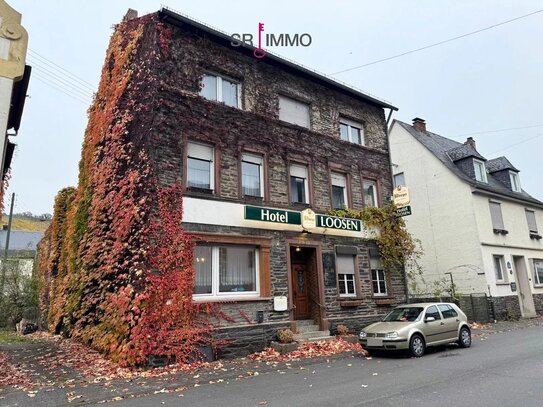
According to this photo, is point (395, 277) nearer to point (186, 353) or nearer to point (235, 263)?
point (235, 263)

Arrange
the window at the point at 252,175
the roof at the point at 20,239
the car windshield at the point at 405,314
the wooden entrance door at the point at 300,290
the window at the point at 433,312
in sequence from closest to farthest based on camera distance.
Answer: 1. the car windshield at the point at 405,314
2. the window at the point at 433,312
3. the window at the point at 252,175
4. the wooden entrance door at the point at 300,290
5. the roof at the point at 20,239

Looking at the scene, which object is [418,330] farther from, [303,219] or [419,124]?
[419,124]

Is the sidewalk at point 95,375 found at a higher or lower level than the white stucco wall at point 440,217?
lower

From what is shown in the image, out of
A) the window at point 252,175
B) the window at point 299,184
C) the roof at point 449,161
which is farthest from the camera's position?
the roof at point 449,161

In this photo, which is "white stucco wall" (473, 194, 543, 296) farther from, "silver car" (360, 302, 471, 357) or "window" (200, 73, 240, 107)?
"window" (200, 73, 240, 107)

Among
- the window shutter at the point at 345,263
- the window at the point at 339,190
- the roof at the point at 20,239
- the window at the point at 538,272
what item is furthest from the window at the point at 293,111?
the roof at the point at 20,239

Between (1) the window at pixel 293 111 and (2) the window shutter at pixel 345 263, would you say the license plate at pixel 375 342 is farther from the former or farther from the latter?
(1) the window at pixel 293 111

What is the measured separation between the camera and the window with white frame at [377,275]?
16.9m

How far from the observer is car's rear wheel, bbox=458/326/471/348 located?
12.6 m

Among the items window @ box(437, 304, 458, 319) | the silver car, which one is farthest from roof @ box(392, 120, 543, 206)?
the silver car

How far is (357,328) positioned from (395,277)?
338 centimetres

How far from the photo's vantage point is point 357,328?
50.2 feet

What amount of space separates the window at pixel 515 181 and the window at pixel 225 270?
2160cm

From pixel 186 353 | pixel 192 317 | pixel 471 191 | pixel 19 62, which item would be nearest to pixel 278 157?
pixel 192 317
